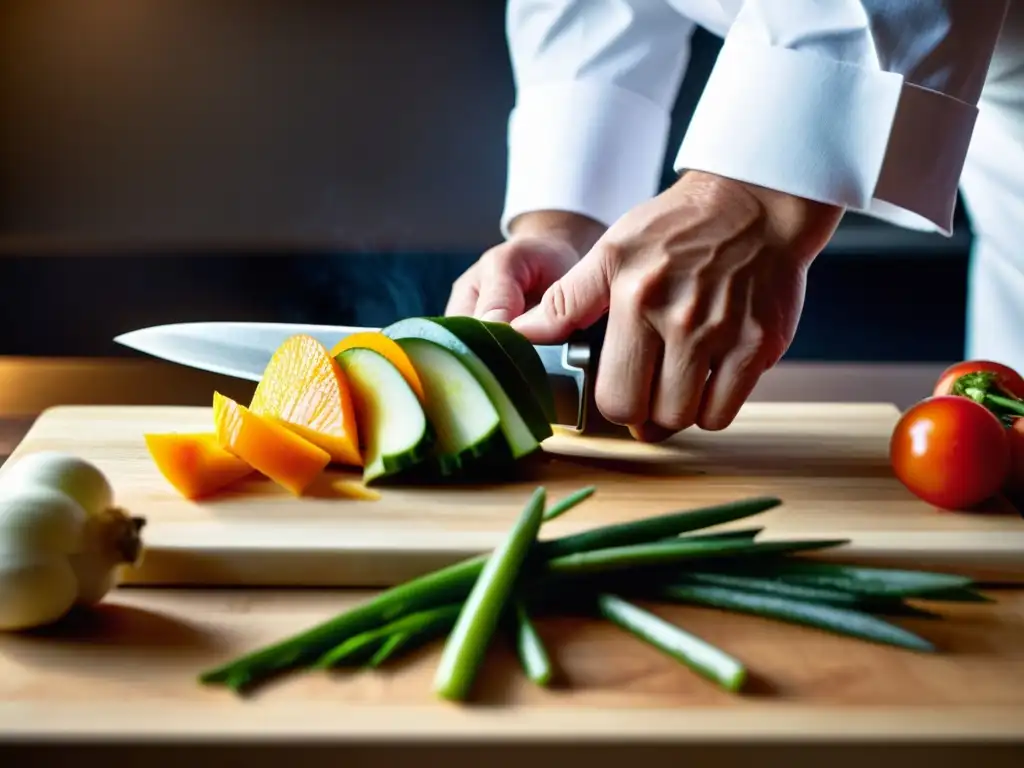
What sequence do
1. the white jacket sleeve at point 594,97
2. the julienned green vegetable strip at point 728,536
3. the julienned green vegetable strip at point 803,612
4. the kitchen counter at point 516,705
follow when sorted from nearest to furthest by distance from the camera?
the kitchen counter at point 516,705 → the julienned green vegetable strip at point 803,612 → the julienned green vegetable strip at point 728,536 → the white jacket sleeve at point 594,97

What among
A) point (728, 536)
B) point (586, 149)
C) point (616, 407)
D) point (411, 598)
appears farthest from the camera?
point (586, 149)

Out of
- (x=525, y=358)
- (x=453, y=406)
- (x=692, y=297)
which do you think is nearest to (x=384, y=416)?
(x=453, y=406)

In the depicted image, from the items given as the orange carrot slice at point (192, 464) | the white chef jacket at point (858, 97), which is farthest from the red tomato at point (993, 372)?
the orange carrot slice at point (192, 464)

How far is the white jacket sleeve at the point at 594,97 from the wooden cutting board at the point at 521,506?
0.60m

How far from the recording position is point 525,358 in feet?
5.20

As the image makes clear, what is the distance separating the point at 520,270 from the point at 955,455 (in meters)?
0.81

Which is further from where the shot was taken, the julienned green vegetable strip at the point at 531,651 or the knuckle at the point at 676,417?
the knuckle at the point at 676,417

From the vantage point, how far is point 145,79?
332 centimetres

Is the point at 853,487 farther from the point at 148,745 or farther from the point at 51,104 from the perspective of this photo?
the point at 51,104

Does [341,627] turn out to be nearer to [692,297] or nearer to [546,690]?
[546,690]

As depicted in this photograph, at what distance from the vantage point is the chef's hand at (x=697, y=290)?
1530 millimetres

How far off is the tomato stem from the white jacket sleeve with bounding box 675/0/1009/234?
1.04ft

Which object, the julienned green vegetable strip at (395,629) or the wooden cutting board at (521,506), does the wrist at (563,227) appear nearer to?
the wooden cutting board at (521,506)

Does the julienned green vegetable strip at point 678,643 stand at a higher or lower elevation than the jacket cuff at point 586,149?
lower
